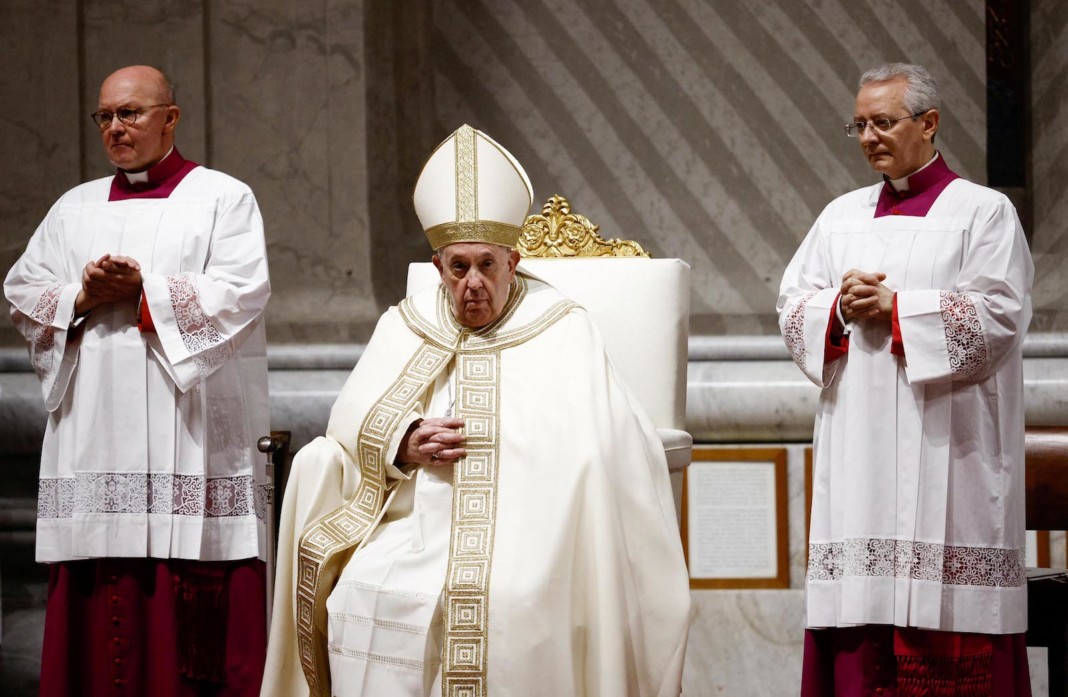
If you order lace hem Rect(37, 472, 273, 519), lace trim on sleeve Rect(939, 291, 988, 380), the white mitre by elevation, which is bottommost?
lace hem Rect(37, 472, 273, 519)

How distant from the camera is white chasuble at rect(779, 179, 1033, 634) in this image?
4219 millimetres

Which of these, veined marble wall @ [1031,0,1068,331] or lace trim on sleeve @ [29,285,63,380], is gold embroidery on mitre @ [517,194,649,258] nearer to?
lace trim on sleeve @ [29,285,63,380]

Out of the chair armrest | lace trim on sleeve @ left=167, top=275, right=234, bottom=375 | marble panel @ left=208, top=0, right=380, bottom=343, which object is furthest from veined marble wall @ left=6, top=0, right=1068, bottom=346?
the chair armrest

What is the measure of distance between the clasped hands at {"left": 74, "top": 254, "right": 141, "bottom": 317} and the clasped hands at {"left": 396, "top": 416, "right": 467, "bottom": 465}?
105cm

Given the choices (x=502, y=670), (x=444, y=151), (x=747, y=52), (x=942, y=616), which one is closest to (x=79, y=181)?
(x=444, y=151)

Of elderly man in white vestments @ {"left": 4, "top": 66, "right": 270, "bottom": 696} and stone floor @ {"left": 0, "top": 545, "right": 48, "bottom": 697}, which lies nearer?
elderly man in white vestments @ {"left": 4, "top": 66, "right": 270, "bottom": 696}

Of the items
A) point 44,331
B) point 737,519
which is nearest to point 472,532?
point 44,331

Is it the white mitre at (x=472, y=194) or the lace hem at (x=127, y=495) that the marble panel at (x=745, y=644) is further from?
the white mitre at (x=472, y=194)

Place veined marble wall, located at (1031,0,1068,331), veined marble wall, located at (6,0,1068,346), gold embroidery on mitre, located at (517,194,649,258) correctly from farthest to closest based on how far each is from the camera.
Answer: veined marble wall, located at (1031,0,1068,331) < veined marble wall, located at (6,0,1068,346) < gold embroidery on mitre, located at (517,194,649,258)

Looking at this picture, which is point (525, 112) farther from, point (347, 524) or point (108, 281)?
point (347, 524)

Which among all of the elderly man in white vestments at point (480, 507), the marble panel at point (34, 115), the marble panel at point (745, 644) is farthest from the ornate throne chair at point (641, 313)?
the marble panel at point (34, 115)

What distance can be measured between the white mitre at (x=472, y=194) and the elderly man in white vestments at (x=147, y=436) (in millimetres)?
751

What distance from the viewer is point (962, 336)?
4.18m

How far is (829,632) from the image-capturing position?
450 cm
